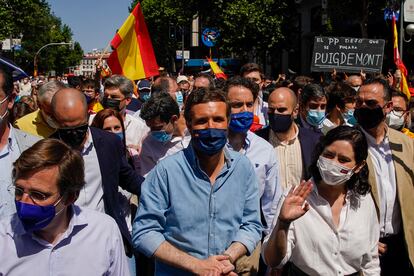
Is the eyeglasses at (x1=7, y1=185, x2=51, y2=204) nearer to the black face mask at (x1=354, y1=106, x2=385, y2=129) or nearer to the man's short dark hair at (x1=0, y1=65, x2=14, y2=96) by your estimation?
the man's short dark hair at (x1=0, y1=65, x2=14, y2=96)

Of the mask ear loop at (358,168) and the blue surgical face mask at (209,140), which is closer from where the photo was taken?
the blue surgical face mask at (209,140)

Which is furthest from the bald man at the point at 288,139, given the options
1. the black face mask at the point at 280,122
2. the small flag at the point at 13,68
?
the small flag at the point at 13,68

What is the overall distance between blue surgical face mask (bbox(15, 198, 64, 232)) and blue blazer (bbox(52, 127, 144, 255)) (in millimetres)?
1403

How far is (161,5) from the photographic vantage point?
58969 mm

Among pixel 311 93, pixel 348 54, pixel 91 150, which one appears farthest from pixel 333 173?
pixel 348 54

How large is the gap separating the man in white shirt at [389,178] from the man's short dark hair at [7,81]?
2363mm

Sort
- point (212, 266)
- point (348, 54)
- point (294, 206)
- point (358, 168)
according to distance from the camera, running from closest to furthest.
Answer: point (212, 266), point (294, 206), point (358, 168), point (348, 54)

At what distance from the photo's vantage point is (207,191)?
2.86 metres

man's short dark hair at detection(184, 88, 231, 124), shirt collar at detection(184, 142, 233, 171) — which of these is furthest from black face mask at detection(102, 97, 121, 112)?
shirt collar at detection(184, 142, 233, 171)

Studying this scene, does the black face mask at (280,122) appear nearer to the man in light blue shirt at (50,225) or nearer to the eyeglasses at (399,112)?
the eyeglasses at (399,112)

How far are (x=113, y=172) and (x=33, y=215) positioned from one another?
1515 millimetres

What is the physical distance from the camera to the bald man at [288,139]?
13.9 feet

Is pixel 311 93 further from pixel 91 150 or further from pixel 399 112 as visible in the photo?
pixel 91 150

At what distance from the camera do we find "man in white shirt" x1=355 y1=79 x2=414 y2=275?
376 centimetres
